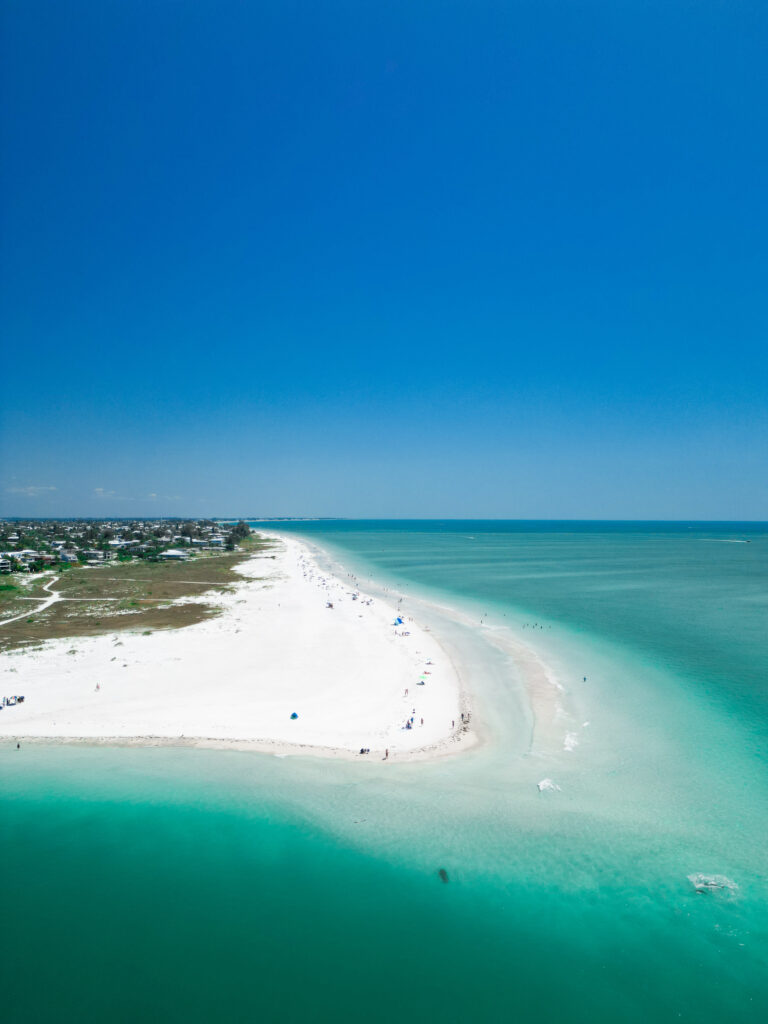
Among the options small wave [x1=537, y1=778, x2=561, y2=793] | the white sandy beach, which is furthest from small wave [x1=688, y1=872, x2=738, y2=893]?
the white sandy beach

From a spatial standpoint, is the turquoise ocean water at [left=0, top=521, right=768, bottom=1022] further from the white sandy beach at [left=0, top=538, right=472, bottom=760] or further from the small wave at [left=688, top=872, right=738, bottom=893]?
the white sandy beach at [left=0, top=538, right=472, bottom=760]

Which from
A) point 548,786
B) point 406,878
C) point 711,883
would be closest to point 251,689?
point 406,878

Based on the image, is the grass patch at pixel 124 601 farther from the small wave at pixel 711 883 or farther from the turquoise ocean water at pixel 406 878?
the small wave at pixel 711 883

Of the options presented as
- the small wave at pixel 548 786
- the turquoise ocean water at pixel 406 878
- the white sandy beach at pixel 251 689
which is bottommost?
the turquoise ocean water at pixel 406 878

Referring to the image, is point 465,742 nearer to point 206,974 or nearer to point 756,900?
point 756,900

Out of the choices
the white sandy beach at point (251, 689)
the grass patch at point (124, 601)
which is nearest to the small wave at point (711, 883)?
the white sandy beach at point (251, 689)

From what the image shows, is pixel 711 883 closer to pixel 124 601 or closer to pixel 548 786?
pixel 548 786

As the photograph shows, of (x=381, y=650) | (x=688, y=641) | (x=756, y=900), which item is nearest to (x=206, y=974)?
(x=756, y=900)
